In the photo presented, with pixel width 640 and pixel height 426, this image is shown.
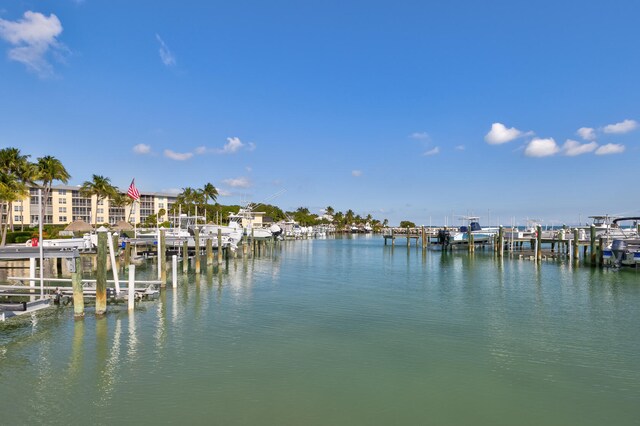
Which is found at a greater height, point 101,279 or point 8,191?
point 8,191

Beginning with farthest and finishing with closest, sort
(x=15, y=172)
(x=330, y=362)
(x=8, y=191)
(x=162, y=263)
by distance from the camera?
1. (x=15, y=172)
2. (x=8, y=191)
3. (x=162, y=263)
4. (x=330, y=362)

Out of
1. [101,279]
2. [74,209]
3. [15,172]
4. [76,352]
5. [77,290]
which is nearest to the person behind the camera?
[76,352]

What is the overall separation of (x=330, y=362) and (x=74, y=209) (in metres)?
107

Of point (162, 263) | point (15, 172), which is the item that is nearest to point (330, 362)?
point (162, 263)

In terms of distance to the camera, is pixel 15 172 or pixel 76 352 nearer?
pixel 76 352

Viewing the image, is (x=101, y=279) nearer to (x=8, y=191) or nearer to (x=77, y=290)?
(x=77, y=290)

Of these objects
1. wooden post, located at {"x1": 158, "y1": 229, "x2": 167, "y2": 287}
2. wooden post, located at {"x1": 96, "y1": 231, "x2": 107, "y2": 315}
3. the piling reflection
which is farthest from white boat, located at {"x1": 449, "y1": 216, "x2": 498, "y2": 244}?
the piling reflection

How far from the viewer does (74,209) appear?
336ft

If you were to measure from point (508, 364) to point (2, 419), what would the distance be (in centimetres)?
1527

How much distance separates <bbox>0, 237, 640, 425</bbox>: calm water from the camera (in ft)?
36.4

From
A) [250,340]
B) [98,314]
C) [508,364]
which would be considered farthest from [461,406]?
[98,314]

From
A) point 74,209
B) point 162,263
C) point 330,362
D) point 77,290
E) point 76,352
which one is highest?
point 74,209

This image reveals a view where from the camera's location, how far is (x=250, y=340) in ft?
57.2

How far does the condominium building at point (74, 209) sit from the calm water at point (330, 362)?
73.3 meters
